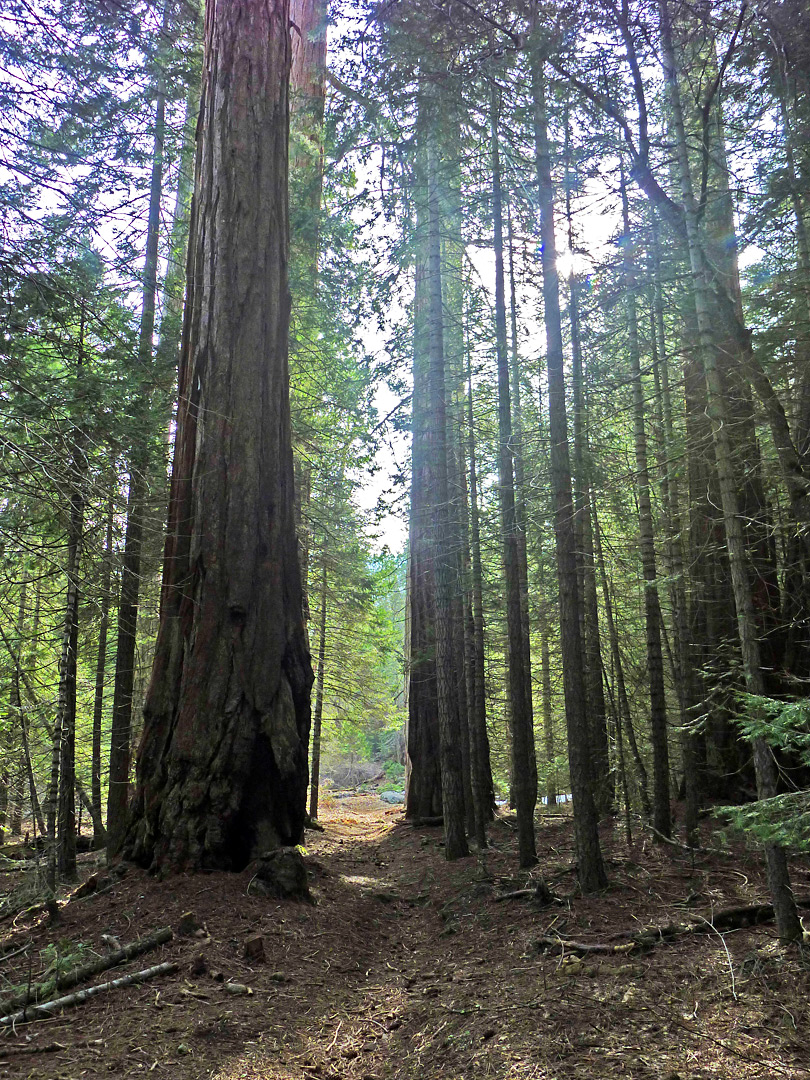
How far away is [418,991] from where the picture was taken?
4434mm

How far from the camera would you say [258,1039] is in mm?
3416

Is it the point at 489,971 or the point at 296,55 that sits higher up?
the point at 296,55

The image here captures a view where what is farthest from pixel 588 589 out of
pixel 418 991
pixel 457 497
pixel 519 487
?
pixel 418 991

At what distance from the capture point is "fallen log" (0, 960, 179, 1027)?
3400mm

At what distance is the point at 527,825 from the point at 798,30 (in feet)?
28.5

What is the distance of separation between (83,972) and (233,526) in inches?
135

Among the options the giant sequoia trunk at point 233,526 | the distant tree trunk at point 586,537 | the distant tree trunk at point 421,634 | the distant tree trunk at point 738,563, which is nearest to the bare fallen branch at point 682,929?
the distant tree trunk at point 738,563

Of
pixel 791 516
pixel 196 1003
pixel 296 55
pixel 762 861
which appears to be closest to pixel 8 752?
pixel 196 1003

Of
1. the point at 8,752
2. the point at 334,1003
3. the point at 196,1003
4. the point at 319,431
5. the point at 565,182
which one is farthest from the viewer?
the point at 319,431

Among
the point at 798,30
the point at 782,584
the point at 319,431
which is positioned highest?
the point at 798,30

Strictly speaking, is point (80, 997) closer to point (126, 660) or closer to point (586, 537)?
point (126, 660)

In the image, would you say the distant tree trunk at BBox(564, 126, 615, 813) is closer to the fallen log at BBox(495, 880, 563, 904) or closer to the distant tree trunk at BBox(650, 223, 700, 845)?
the distant tree trunk at BBox(650, 223, 700, 845)

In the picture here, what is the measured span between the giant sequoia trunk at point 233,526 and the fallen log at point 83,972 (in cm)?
91

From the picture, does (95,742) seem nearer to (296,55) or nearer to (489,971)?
(489,971)
